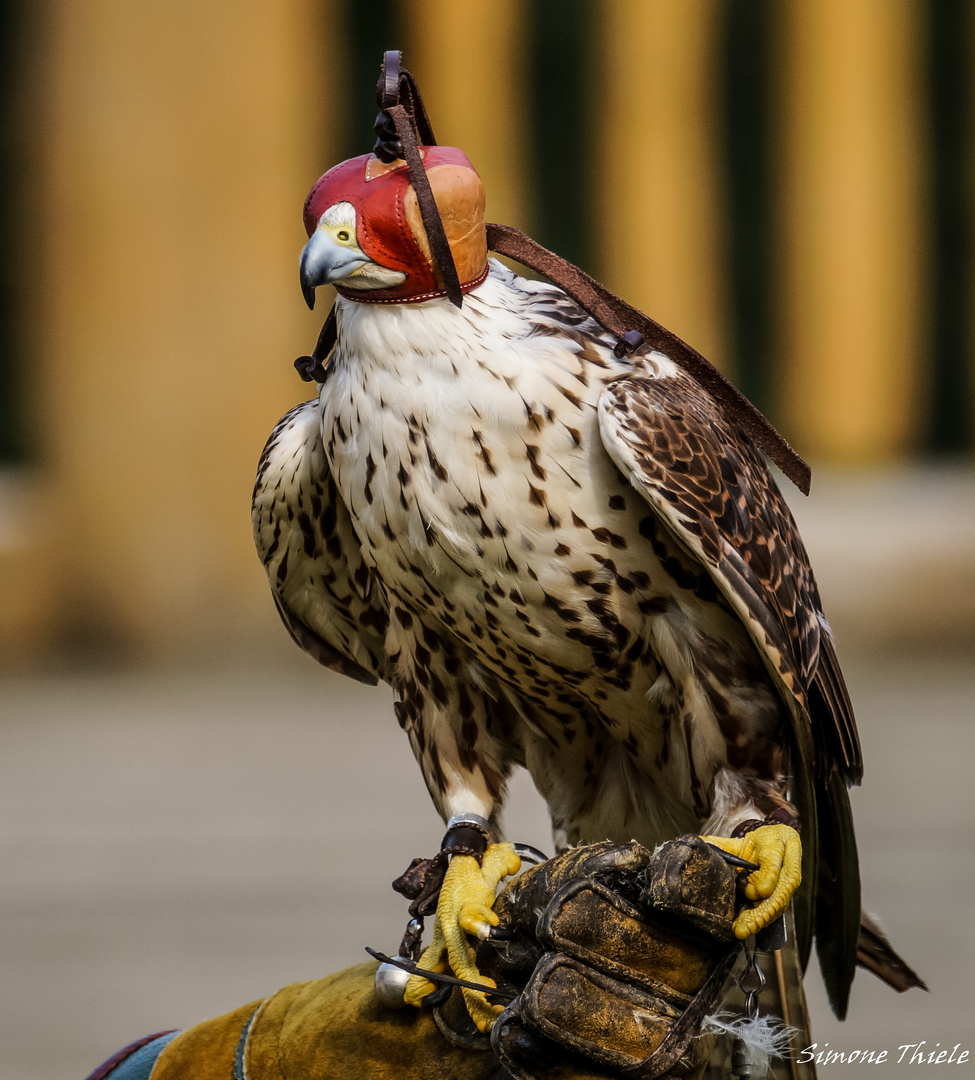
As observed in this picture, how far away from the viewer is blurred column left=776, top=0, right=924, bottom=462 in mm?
7980

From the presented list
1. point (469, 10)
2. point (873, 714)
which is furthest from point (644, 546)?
point (469, 10)

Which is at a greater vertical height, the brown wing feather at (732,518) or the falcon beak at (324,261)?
the falcon beak at (324,261)

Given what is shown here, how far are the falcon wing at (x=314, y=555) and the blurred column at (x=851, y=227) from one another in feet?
20.3

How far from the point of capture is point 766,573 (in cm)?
193

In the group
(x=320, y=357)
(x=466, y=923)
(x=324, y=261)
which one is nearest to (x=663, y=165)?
(x=320, y=357)

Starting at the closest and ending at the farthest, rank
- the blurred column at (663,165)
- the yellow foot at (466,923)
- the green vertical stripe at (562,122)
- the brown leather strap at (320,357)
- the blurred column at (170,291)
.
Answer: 1. the yellow foot at (466,923)
2. the brown leather strap at (320,357)
3. the blurred column at (170,291)
4. the blurred column at (663,165)
5. the green vertical stripe at (562,122)

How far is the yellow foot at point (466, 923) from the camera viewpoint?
188 cm

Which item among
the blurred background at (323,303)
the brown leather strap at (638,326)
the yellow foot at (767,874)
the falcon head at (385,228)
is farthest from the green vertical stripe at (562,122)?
the yellow foot at (767,874)

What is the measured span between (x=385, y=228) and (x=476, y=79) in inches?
259

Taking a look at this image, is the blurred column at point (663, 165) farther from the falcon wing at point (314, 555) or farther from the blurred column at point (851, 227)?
the falcon wing at point (314, 555)

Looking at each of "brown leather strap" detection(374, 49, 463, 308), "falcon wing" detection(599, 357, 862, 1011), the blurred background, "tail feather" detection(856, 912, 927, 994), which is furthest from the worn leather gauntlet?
the blurred background

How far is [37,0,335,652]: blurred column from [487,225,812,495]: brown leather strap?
5.71 m

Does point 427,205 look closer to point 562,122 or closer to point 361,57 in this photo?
point 562,122

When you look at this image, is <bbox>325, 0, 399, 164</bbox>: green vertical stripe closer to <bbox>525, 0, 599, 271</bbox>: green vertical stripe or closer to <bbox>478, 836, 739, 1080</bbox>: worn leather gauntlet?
<bbox>525, 0, 599, 271</bbox>: green vertical stripe
